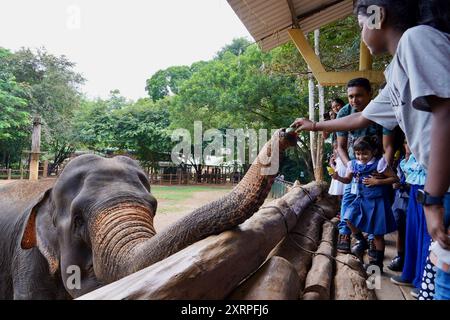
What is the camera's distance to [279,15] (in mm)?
4801

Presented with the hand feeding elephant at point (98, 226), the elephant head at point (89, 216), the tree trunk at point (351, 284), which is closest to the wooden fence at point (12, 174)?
the hand feeding elephant at point (98, 226)

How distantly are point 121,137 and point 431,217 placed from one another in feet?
87.0

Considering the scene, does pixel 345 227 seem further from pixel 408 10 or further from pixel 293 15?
pixel 293 15

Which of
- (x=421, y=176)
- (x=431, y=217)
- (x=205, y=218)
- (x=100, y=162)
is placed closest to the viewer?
(x=431, y=217)

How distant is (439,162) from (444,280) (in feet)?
1.49

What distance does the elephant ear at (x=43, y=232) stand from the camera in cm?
271

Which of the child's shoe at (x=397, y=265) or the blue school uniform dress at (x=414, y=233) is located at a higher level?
the blue school uniform dress at (x=414, y=233)

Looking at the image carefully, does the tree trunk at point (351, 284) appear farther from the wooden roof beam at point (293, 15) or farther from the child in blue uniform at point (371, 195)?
the wooden roof beam at point (293, 15)

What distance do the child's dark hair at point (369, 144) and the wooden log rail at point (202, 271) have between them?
69.3 inches

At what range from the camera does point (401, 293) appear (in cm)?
252

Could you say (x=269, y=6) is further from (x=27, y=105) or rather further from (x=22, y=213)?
(x=27, y=105)

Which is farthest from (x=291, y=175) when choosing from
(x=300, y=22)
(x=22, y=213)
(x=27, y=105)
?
(x=22, y=213)

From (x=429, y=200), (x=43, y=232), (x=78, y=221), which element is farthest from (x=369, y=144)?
(x=43, y=232)
